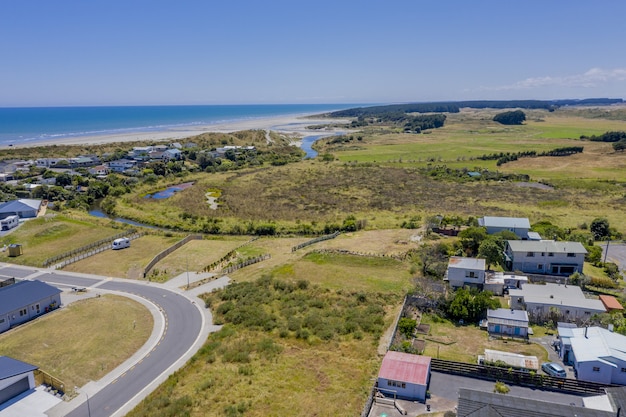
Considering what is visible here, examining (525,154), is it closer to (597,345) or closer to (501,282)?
(501,282)

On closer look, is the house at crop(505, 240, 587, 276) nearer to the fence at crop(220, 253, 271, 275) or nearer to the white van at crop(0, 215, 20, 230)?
the fence at crop(220, 253, 271, 275)

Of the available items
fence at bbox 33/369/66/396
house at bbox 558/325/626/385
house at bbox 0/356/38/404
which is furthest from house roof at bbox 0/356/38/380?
house at bbox 558/325/626/385

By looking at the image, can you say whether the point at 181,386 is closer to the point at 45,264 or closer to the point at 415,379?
the point at 415,379

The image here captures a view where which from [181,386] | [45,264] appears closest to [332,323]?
[181,386]

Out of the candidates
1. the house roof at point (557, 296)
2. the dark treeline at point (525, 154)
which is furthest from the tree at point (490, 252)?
the dark treeline at point (525, 154)

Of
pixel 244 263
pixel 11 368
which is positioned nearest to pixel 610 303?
pixel 244 263

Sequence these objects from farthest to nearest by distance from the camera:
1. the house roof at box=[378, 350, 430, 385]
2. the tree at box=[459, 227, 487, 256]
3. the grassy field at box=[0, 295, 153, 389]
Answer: the tree at box=[459, 227, 487, 256]
the grassy field at box=[0, 295, 153, 389]
the house roof at box=[378, 350, 430, 385]
